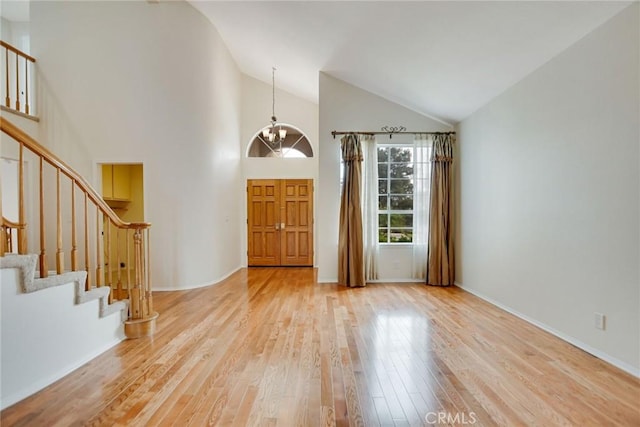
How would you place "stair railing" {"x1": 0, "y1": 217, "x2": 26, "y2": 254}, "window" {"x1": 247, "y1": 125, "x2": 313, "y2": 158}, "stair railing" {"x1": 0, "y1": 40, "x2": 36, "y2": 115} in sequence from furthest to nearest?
"window" {"x1": 247, "y1": 125, "x2": 313, "y2": 158} → "stair railing" {"x1": 0, "y1": 40, "x2": 36, "y2": 115} → "stair railing" {"x1": 0, "y1": 217, "x2": 26, "y2": 254}

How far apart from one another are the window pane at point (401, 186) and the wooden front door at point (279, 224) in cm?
219

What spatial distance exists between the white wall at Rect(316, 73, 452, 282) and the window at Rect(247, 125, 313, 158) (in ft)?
5.95

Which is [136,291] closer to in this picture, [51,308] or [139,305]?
[139,305]

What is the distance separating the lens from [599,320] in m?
2.61

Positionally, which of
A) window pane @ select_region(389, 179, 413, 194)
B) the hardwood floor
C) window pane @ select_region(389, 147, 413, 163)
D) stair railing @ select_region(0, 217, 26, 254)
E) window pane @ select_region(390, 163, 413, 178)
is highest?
window pane @ select_region(389, 147, 413, 163)

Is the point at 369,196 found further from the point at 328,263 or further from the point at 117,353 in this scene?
the point at 117,353

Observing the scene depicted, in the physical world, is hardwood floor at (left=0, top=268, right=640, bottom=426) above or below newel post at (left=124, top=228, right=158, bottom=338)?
below

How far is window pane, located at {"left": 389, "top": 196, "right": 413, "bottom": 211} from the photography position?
5.58 meters

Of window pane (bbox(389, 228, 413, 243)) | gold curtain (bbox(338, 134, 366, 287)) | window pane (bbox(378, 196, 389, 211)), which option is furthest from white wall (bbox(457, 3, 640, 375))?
gold curtain (bbox(338, 134, 366, 287))

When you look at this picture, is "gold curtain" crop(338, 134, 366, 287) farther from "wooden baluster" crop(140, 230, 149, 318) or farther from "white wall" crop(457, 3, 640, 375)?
"wooden baluster" crop(140, 230, 149, 318)

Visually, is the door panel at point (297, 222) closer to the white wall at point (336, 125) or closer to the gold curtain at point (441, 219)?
the white wall at point (336, 125)

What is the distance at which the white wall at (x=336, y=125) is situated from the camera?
538 centimetres

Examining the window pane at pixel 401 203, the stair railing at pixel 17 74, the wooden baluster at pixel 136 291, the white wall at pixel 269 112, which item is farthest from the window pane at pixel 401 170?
the stair railing at pixel 17 74

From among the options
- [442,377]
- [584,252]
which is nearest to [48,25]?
[442,377]
